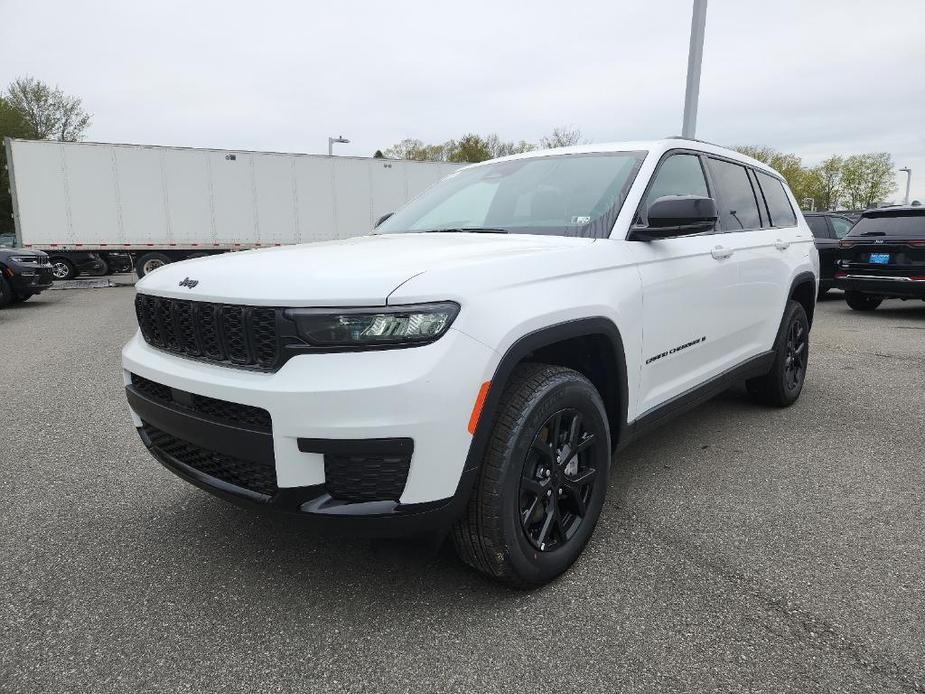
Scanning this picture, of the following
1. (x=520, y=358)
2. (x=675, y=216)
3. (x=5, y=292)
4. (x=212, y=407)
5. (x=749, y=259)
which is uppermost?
(x=675, y=216)

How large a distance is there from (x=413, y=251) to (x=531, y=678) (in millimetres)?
1476

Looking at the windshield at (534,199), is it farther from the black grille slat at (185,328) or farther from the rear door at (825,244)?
the rear door at (825,244)

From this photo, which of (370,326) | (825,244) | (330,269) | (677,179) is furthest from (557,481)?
(825,244)

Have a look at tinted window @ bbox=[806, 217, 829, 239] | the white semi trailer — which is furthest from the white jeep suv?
the white semi trailer

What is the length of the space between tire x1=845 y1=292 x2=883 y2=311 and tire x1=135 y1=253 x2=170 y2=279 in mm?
15454

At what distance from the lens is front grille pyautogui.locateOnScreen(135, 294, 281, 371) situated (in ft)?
6.49

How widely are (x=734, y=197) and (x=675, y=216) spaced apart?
1492 mm

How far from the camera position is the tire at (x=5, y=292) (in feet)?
37.7

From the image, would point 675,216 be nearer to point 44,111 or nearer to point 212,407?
point 212,407

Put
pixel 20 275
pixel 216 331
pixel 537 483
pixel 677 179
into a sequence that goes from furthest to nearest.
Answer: pixel 20 275 < pixel 677 179 < pixel 537 483 < pixel 216 331

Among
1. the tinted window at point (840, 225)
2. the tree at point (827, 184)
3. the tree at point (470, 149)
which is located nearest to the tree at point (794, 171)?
the tree at point (827, 184)

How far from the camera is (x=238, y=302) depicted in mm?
2021

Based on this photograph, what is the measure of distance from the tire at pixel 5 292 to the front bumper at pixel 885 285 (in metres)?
14.2

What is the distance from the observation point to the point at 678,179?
3.28 m
